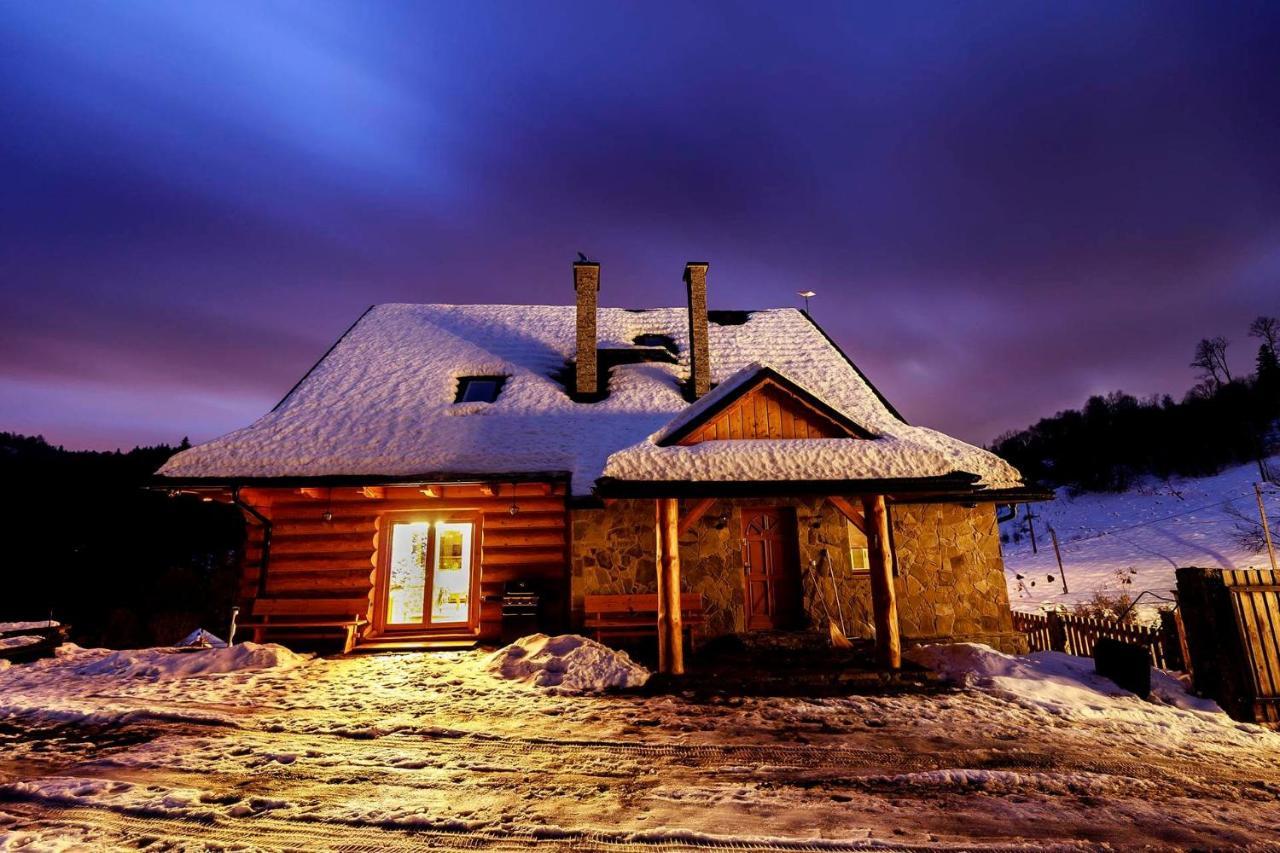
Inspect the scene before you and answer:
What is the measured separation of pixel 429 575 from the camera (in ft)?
36.1

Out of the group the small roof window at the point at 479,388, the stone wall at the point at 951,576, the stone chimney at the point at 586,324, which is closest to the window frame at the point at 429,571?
the small roof window at the point at 479,388

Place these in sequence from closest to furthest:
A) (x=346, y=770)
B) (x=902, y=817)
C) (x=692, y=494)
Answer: (x=902, y=817) → (x=346, y=770) → (x=692, y=494)

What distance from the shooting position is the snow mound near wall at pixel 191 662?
8.08 meters

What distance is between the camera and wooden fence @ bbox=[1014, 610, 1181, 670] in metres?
8.48

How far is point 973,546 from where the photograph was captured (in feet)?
34.9

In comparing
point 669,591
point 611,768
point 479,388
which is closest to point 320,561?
point 479,388

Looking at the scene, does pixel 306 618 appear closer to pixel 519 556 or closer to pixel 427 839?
pixel 519 556

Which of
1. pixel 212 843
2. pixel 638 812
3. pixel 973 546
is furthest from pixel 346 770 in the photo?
pixel 973 546

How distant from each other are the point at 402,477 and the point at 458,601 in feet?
9.96

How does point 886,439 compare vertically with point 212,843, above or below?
above

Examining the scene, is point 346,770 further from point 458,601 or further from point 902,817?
point 458,601

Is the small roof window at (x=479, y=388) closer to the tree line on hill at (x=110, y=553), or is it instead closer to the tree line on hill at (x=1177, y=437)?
the tree line on hill at (x=110, y=553)

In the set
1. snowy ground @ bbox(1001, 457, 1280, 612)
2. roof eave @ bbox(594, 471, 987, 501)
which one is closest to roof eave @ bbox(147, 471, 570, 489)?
roof eave @ bbox(594, 471, 987, 501)

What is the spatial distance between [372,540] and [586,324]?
651 cm
